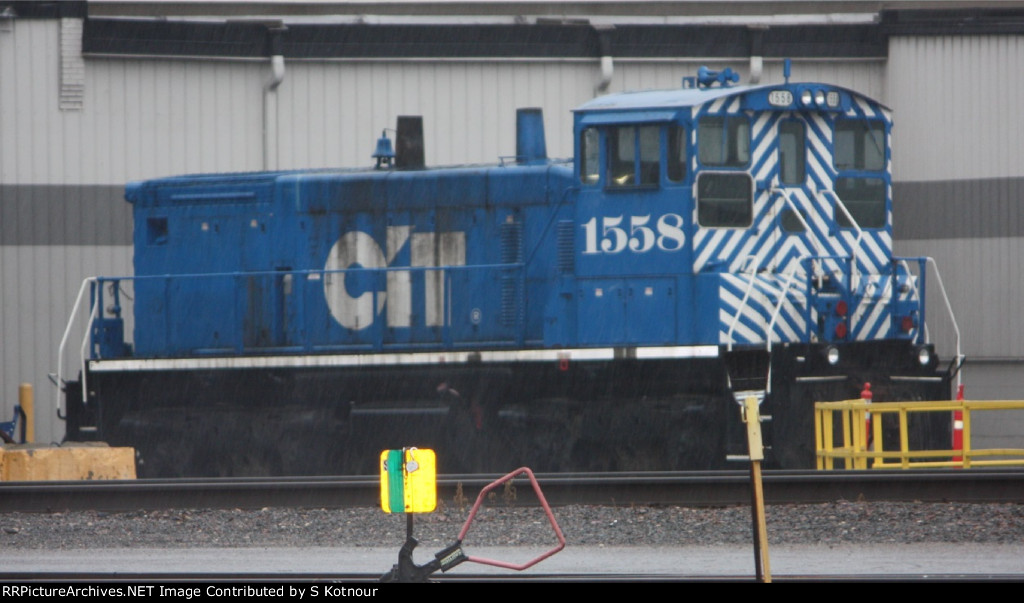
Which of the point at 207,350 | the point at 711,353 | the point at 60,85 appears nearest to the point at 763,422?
the point at 711,353

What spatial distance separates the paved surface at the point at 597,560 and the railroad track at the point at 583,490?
1.40m

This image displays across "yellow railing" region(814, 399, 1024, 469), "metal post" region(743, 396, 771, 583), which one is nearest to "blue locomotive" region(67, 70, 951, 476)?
"yellow railing" region(814, 399, 1024, 469)

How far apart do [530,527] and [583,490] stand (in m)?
0.82

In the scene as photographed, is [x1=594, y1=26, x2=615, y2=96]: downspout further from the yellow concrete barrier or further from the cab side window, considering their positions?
the yellow concrete barrier

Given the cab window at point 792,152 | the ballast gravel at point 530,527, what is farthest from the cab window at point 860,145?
the ballast gravel at point 530,527

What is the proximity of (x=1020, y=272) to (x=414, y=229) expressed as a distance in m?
8.84

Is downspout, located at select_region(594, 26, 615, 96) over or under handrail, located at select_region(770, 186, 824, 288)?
over

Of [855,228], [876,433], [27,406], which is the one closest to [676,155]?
[855,228]

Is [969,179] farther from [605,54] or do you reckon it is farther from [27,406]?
[27,406]

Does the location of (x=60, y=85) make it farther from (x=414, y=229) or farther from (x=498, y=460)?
(x=498, y=460)

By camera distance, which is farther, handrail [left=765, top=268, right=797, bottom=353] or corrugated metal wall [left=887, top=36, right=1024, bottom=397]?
corrugated metal wall [left=887, top=36, right=1024, bottom=397]

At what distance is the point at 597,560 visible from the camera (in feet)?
25.5

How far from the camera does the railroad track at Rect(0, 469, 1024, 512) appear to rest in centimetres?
940

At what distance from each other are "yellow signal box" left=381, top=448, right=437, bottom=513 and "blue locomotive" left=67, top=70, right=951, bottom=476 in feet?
18.5
